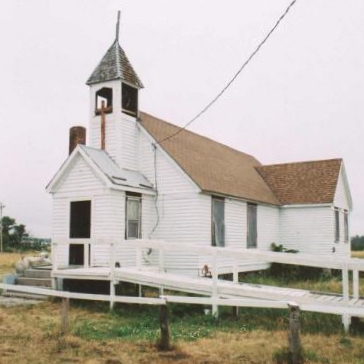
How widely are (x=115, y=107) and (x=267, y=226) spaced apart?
9.52 metres

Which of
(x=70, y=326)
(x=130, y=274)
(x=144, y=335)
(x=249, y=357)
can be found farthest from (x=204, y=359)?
(x=130, y=274)

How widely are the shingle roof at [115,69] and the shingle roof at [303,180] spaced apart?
1006 centimetres

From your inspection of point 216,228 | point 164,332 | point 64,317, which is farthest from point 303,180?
point 164,332

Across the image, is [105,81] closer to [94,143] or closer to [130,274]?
[94,143]

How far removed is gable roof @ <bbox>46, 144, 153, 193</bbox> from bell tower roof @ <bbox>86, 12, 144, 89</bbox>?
2.78m

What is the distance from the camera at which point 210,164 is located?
21.4 metres

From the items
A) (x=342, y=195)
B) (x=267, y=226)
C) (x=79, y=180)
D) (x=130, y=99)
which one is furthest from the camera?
(x=342, y=195)

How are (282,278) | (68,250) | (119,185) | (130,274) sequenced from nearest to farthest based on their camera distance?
(130,274), (119,185), (68,250), (282,278)

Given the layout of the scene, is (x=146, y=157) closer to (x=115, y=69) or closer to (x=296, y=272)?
(x=115, y=69)

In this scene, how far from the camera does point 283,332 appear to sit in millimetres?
10047

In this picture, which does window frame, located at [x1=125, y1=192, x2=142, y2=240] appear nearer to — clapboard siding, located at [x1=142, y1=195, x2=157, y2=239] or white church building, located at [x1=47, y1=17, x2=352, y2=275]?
white church building, located at [x1=47, y1=17, x2=352, y2=275]

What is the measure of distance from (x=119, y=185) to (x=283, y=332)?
822 cm

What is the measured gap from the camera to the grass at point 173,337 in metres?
7.92

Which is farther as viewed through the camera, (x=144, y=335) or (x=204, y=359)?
(x=144, y=335)
